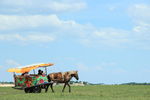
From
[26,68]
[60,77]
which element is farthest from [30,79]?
[60,77]

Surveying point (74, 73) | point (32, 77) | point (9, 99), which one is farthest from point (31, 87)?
point (9, 99)

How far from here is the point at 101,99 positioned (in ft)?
89.9

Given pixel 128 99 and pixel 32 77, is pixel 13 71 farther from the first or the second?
pixel 128 99

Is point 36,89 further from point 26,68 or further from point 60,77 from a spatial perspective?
point 60,77

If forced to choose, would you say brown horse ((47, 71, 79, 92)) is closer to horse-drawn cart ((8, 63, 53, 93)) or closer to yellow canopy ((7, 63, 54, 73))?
horse-drawn cart ((8, 63, 53, 93))

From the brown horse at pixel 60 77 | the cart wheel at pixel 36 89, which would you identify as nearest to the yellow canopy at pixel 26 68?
the brown horse at pixel 60 77

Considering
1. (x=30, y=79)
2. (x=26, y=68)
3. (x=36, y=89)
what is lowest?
(x=36, y=89)

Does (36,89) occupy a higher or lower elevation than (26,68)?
lower

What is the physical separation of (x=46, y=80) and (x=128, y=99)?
1154cm

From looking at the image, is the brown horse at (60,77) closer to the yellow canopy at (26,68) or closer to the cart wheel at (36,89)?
the cart wheel at (36,89)

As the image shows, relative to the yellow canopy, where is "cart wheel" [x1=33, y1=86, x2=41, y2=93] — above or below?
below

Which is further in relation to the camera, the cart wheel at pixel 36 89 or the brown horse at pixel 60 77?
the brown horse at pixel 60 77

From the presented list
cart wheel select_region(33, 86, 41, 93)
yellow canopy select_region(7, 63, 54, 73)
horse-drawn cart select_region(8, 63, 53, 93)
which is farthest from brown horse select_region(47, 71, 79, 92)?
yellow canopy select_region(7, 63, 54, 73)

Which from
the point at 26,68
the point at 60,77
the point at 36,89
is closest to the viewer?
the point at 26,68
